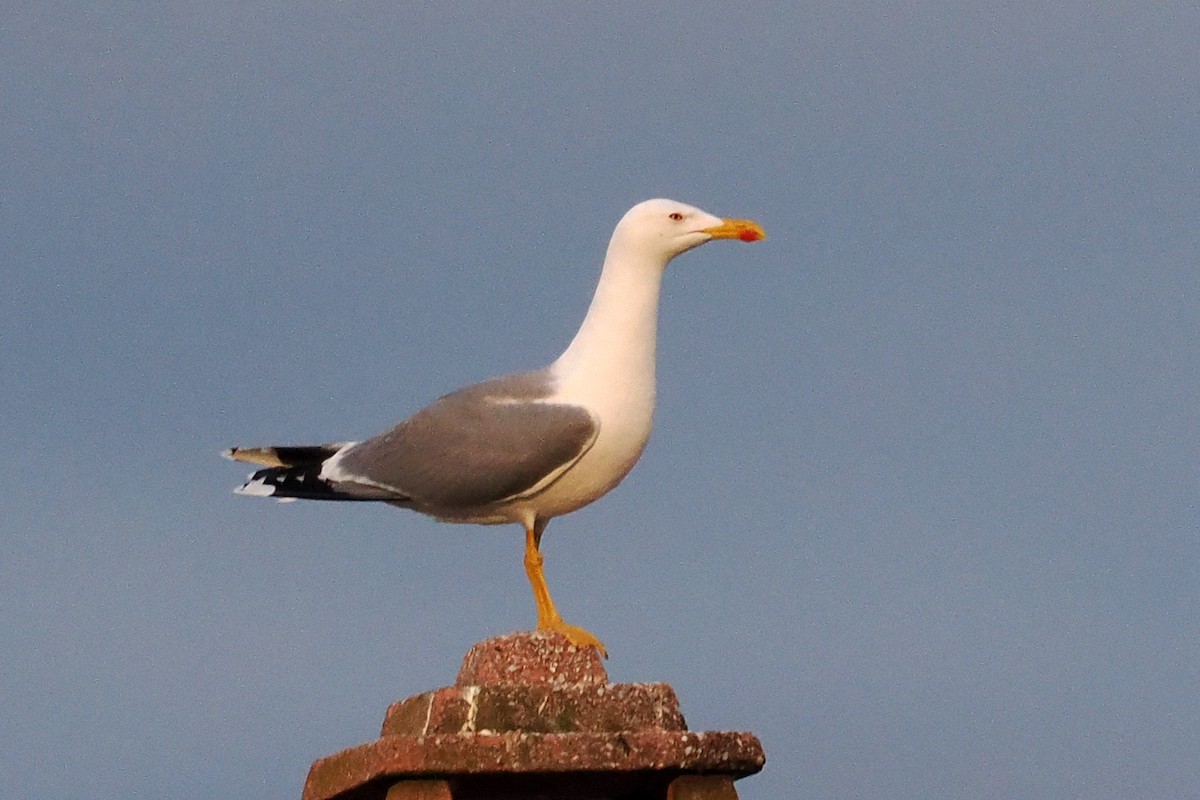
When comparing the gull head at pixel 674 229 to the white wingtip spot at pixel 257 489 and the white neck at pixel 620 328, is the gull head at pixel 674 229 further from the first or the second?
the white wingtip spot at pixel 257 489

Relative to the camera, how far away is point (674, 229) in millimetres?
9391

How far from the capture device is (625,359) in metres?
9.19

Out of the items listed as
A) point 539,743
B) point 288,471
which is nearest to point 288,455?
point 288,471

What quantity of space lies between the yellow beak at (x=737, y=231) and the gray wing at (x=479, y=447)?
121 cm

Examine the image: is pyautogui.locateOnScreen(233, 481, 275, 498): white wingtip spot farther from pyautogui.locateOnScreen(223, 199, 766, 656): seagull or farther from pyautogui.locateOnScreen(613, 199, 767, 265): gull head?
pyautogui.locateOnScreen(613, 199, 767, 265): gull head

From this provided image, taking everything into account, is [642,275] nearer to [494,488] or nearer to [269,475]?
[494,488]

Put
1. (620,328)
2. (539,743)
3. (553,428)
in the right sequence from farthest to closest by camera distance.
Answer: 1. (620,328)
2. (553,428)
3. (539,743)

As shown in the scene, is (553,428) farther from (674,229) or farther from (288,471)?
(288,471)

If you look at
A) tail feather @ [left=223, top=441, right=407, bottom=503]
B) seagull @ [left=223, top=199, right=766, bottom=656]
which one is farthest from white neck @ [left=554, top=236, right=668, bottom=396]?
tail feather @ [left=223, top=441, right=407, bottom=503]

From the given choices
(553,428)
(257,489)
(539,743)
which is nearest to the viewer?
(539,743)

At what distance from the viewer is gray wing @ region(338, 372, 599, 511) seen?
8961 mm

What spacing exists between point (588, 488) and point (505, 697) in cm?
186

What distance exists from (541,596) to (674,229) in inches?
83.7

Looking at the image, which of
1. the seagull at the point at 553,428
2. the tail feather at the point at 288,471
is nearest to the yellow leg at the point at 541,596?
the seagull at the point at 553,428
